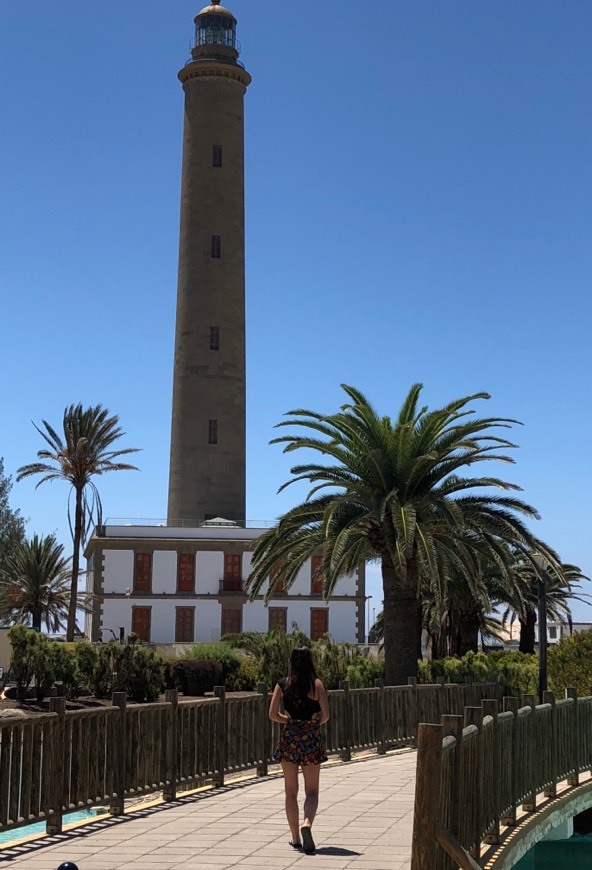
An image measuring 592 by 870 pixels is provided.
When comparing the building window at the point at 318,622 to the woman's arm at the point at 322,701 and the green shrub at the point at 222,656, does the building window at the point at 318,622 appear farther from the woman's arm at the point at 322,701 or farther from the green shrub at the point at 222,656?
the woman's arm at the point at 322,701

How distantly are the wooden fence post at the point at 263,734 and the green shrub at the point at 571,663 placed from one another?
1507 cm

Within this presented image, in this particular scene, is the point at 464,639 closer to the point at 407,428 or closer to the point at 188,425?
Result: the point at 188,425

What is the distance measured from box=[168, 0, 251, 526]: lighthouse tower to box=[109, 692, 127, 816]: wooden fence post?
45359mm

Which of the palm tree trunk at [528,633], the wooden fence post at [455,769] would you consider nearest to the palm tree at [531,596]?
the palm tree trunk at [528,633]

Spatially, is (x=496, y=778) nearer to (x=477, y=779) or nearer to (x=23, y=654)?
(x=477, y=779)

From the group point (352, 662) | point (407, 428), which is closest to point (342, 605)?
point (352, 662)

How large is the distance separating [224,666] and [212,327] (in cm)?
2087

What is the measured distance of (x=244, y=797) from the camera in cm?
1275

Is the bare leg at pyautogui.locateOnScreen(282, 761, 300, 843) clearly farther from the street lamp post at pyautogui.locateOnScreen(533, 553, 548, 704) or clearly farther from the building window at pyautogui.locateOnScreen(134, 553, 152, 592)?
the building window at pyautogui.locateOnScreen(134, 553, 152, 592)

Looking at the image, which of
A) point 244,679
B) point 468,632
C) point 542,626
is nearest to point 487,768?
point 542,626

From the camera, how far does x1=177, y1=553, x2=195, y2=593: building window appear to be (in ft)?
188

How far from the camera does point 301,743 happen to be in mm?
9406

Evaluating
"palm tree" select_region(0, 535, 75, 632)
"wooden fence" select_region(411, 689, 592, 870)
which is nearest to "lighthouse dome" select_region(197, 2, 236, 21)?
"palm tree" select_region(0, 535, 75, 632)

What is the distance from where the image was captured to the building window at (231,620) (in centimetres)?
5706
